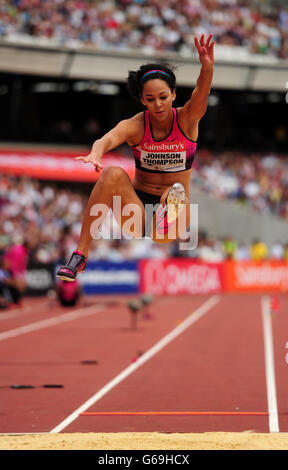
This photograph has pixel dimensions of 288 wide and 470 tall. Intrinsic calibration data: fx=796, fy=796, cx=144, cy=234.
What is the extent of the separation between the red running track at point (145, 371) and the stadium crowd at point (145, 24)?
11938 mm

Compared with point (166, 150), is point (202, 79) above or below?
above

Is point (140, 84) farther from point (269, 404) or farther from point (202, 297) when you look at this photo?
point (202, 297)

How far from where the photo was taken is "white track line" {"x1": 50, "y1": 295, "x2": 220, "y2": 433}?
7925 millimetres

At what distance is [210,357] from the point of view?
1248 centimetres

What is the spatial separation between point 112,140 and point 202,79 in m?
0.83

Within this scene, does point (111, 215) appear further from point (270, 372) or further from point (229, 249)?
point (270, 372)

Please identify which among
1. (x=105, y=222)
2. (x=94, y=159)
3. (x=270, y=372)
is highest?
(x=105, y=222)

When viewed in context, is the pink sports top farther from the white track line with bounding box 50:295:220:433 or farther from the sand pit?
the white track line with bounding box 50:295:220:433

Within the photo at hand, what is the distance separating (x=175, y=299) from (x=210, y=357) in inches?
472

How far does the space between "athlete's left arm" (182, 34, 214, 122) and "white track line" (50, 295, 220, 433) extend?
3151mm

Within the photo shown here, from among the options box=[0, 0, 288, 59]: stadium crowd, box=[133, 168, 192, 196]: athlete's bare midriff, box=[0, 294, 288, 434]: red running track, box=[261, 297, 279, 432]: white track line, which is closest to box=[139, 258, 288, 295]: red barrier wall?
box=[0, 294, 288, 434]: red running track

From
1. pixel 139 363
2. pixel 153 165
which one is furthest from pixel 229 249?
pixel 153 165

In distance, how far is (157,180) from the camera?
22.2 ft

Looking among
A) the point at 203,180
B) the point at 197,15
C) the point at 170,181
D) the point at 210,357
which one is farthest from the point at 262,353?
the point at 197,15
